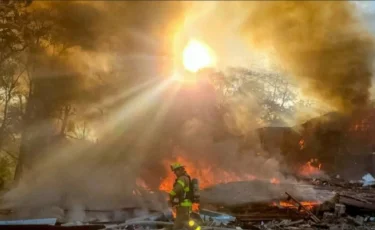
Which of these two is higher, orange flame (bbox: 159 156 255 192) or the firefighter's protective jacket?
orange flame (bbox: 159 156 255 192)

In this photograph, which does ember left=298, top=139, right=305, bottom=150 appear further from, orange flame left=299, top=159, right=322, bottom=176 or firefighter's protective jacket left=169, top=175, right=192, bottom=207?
firefighter's protective jacket left=169, top=175, right=192, bottom=207

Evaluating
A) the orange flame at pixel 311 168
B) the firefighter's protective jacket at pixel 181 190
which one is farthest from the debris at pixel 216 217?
the orange flame at pixel 311 168

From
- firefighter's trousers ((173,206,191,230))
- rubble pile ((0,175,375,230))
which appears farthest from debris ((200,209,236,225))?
firefighter's trousers ((173,206,191,230))

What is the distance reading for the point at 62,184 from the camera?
1364 centimetres

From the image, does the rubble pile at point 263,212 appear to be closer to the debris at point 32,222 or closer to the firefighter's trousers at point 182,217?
the debris at point 32,222

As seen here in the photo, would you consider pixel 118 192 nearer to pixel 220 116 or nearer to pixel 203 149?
pixel 203 149

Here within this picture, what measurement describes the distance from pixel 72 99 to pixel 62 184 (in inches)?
229

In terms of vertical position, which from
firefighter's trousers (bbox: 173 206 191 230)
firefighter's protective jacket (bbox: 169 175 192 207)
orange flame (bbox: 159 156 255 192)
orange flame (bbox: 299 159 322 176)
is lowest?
firefighter's trousers (bbox: 173 206 191 230)

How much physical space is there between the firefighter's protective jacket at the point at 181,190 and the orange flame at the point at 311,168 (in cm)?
1921

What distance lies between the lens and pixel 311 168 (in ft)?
88.7

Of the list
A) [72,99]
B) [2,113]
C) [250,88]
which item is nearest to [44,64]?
[72,99]

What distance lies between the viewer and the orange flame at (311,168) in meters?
26.5

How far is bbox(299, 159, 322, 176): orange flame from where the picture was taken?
87.1ft

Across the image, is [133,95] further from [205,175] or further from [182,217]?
[182,217]
